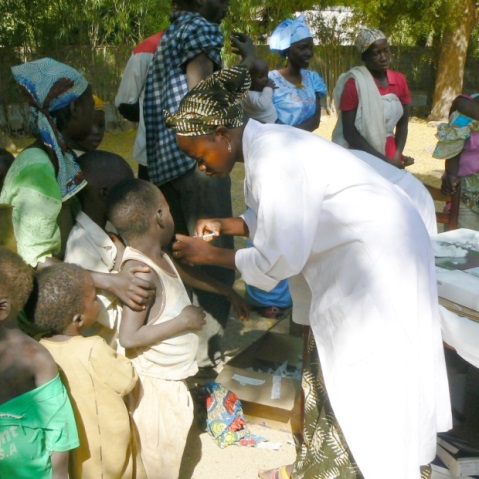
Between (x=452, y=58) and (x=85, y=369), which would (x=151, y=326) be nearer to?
(x=85, y=369)

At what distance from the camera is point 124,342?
9.23 ft

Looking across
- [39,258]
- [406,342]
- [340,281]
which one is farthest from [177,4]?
[406,342]

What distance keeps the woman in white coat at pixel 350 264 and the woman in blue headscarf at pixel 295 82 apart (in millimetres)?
2413

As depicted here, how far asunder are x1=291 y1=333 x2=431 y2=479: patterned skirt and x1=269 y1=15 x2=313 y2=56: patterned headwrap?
2.84m

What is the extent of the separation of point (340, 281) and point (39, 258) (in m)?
1.22

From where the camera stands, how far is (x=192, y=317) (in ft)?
9.57

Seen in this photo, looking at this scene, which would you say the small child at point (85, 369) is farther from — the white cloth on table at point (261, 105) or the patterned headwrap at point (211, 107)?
the white cloth on table at point (261, 105)

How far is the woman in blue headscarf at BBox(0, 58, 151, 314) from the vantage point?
8.52 ft

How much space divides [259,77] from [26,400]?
2.93m

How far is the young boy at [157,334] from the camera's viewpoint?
9.37 ft

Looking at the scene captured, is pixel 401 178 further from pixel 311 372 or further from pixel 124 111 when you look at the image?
pixel 124 111

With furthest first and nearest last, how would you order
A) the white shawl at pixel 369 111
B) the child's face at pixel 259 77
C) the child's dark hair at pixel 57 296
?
the white shawl at pixel 369 111 → the child's face at pixel 259 77 → the child's dark hair at pixel 57 296

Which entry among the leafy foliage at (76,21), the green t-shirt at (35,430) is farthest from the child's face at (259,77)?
the leafy foliage at (76,21)

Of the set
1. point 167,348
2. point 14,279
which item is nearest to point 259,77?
point 167,348
